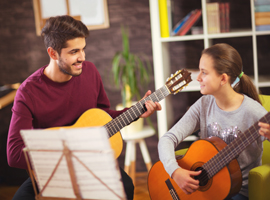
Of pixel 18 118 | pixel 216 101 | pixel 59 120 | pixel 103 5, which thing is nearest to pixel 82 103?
pixel 59 120

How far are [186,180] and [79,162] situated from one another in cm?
60

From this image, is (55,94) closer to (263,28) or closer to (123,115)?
(123,115)

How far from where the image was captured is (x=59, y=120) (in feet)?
5.98

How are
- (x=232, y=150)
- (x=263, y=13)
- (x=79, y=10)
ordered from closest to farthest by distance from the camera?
(x=232, y=150), (x=263, y=13), (x=79, y=10)

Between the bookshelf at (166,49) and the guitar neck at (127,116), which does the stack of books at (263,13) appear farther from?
the guitar neck at (127,116)

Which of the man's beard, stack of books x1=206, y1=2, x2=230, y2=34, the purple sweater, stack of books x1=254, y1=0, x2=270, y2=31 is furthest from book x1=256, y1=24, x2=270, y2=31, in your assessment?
the man's beard

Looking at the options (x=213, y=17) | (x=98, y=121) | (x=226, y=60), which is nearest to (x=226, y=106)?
(x=226, y=60)

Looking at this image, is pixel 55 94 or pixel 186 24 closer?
pixel 55 94

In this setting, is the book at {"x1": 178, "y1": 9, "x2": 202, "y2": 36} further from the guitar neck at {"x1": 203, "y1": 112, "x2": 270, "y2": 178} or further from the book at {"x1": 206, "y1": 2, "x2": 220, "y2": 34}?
the guitar neck at {"x1": 203, "y1": 112, "x2": 270, "y2": 178}

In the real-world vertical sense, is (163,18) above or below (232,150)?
above

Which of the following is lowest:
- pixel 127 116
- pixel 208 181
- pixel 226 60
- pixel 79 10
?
pixel 208 181

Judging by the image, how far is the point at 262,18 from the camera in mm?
2404

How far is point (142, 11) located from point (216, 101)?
1.71m

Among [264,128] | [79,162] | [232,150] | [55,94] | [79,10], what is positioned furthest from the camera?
[79,10]
